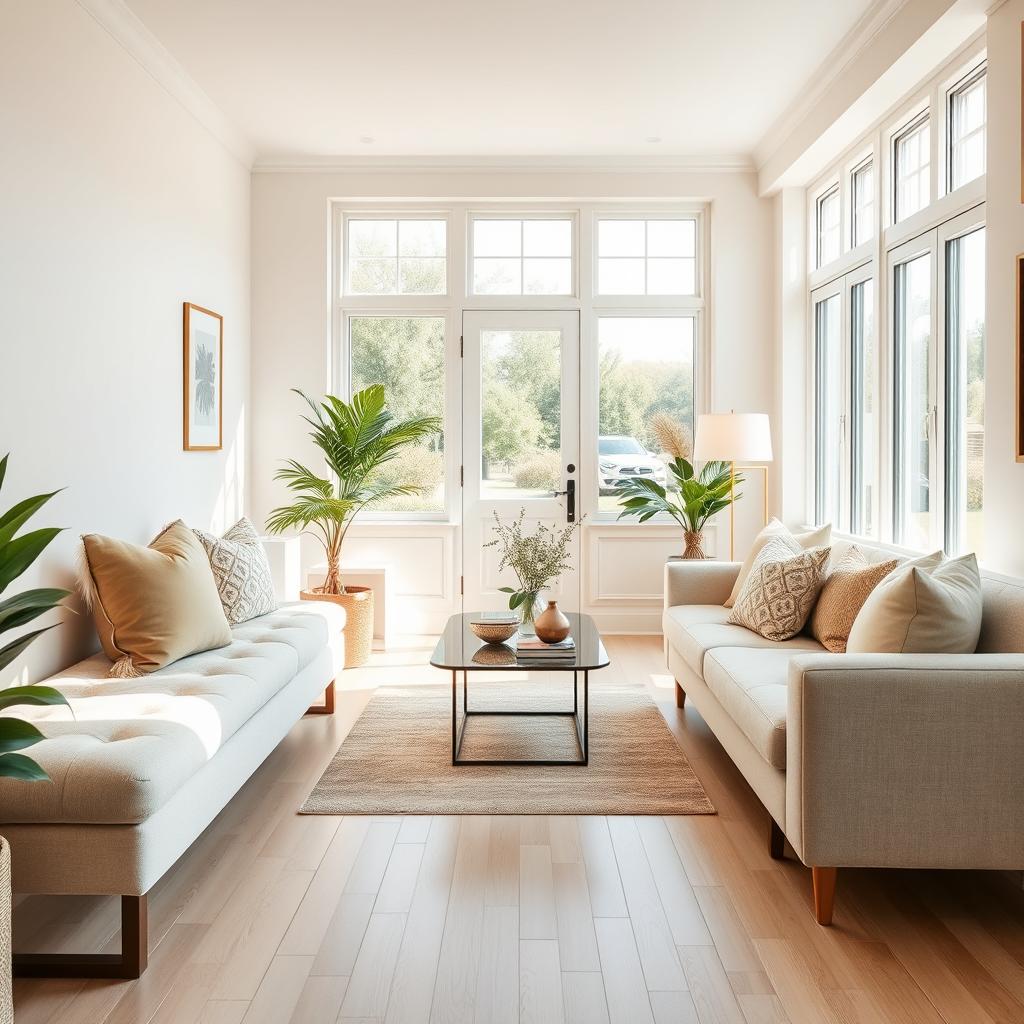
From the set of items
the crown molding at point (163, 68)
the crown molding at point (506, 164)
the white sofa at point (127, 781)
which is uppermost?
the crown molding at point (506, 164)

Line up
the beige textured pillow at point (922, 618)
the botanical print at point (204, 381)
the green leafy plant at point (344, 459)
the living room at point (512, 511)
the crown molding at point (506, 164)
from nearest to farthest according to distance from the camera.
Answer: the living room at point (512, 511) < the beige textured pillow at point (922, 618) < the botanical print at point (204, 381) < the green leafy plant at point (344, 459) < the crown molding at point (506, 164)

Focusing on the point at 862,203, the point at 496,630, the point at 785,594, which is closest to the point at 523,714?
the point at 496,630

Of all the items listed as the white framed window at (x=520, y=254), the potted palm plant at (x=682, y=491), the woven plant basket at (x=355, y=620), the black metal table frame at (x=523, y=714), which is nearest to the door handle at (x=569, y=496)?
the potted palm plant at (x=682, y=491)

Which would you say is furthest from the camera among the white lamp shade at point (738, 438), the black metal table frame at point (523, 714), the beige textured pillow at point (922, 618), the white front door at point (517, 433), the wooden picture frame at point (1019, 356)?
the white front door at point (517, 433)

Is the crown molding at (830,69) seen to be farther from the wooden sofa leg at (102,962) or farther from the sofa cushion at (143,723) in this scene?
the wooden sofa leg at (102,962)

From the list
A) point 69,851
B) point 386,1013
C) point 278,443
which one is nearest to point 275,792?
point 69,851

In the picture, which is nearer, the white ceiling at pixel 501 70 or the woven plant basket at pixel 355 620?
the white ceiling at pixel 501 70

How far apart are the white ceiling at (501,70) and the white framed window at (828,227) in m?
0.54

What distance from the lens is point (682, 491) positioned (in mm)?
5465

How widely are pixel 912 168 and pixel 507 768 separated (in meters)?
3.22

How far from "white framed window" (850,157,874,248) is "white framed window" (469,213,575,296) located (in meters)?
1.79

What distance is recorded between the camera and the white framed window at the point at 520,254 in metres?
6.02

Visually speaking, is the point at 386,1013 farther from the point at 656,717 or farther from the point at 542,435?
the point at 542,435

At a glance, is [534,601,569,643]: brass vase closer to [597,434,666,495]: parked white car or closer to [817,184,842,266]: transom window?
[597,434,666,495]: parked white car
